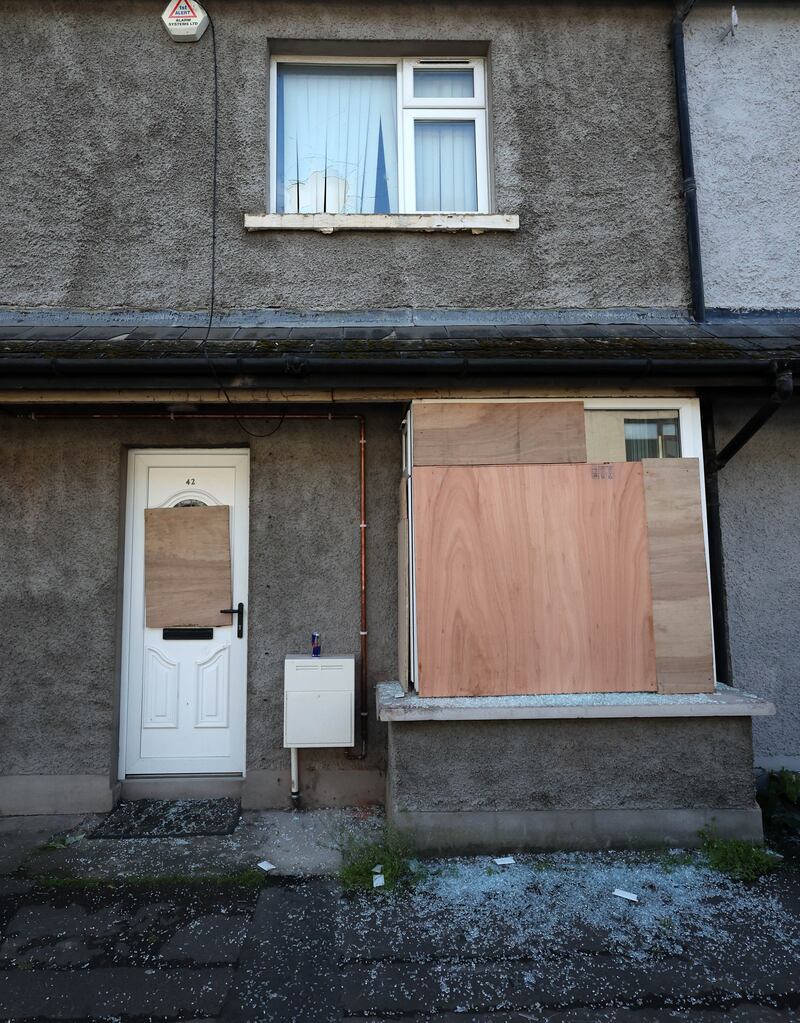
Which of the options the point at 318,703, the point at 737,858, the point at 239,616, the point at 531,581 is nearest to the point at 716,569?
the point at 531,581

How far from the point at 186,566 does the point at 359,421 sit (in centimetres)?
171

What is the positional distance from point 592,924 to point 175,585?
11.3 ft

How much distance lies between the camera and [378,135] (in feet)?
16.6

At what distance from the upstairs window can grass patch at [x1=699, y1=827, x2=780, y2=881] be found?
479cm

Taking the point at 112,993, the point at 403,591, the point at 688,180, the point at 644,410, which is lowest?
the point at 112,993

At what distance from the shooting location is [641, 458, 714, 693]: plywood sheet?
12.5ft

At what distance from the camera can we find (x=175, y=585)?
15.1ft

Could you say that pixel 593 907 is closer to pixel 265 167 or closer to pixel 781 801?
pixel 781 801

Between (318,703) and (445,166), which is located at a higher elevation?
(445,166)

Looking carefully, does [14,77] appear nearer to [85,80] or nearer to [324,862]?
[85,80]

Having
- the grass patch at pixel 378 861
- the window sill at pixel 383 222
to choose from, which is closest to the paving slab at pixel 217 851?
the grass patch at pixel 378 861

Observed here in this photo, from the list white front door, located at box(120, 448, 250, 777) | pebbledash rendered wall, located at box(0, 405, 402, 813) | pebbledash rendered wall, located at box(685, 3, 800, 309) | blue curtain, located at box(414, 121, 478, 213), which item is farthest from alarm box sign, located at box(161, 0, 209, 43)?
pebbledash rendered wall, located at box(685, 3, 800, 309)

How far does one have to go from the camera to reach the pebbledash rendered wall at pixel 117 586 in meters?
4.27

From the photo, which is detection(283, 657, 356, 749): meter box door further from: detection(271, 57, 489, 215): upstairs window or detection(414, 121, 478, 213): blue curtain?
detection(414, 121, 478, 213): blue curtain
